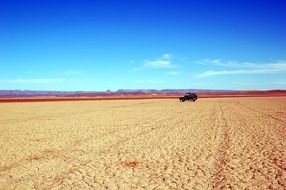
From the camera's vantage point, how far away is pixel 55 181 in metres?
8.65

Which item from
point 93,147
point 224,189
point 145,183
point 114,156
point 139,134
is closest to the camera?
point 224,189

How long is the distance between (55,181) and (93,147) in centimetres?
496

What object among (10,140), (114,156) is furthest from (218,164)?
(10,140)

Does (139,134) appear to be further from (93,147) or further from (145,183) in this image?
(145,183)

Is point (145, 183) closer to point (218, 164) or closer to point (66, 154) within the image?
point (218, 164)

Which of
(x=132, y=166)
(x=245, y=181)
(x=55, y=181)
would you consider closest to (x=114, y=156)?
(x=132, y=166)

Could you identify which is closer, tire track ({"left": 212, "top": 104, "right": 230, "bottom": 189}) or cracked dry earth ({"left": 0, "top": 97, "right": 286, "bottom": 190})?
tire track ({"left": 212, "top": 104, "right": 230, "bottom": 189})

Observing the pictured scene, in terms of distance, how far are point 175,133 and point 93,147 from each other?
17.0 ft

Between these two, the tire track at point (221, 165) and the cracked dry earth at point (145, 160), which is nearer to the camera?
the tire track at point (221, 165)

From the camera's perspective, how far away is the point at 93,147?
13602mm

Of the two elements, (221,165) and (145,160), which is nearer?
(221,165)

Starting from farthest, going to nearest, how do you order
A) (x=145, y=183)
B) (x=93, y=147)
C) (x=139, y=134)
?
(x=139, y=134) < (x=93, y=147) < (x=145, y=183)

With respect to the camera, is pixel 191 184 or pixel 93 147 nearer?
pixel 191 184

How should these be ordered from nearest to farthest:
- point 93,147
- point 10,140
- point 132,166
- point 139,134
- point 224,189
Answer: point 224,189
point 132,166
point 93,147
point 10,140
point 139,134
